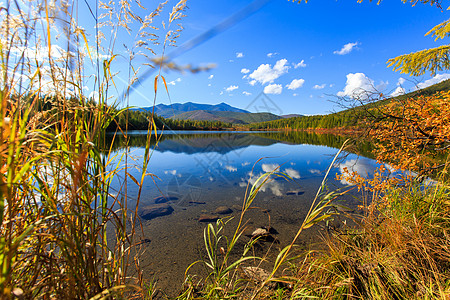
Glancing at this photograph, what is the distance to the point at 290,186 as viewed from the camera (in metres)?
8.62

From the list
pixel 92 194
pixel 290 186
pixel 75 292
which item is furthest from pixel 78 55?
pixel 290 186

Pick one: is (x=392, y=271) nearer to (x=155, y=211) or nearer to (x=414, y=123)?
(x=414, y=123)

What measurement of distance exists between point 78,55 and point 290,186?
29.1ft

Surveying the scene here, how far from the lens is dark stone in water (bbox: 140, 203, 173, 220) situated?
5.41 metres

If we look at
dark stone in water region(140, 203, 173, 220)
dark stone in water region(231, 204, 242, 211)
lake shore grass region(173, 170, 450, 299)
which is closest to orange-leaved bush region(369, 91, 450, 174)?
lake shore grass region(173, 170, 450, 299)

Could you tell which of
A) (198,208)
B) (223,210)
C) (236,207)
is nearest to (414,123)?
(236,207)

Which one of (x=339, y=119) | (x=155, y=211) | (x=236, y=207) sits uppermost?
(x=339, y=119)

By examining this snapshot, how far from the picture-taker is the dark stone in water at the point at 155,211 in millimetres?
5414

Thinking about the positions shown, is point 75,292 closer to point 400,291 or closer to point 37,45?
point 37,45

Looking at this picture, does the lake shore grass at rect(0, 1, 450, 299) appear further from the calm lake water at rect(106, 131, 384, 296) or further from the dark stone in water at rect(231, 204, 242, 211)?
the dark stone in water at rect(231, 204, 242, 211)

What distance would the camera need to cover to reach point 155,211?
566 centimetres

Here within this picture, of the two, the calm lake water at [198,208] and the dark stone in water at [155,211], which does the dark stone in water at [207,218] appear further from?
the dark stone in water at [155,211]

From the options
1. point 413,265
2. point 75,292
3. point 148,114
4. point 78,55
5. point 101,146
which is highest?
point 78,55

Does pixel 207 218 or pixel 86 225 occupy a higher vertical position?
pixel 86 225
